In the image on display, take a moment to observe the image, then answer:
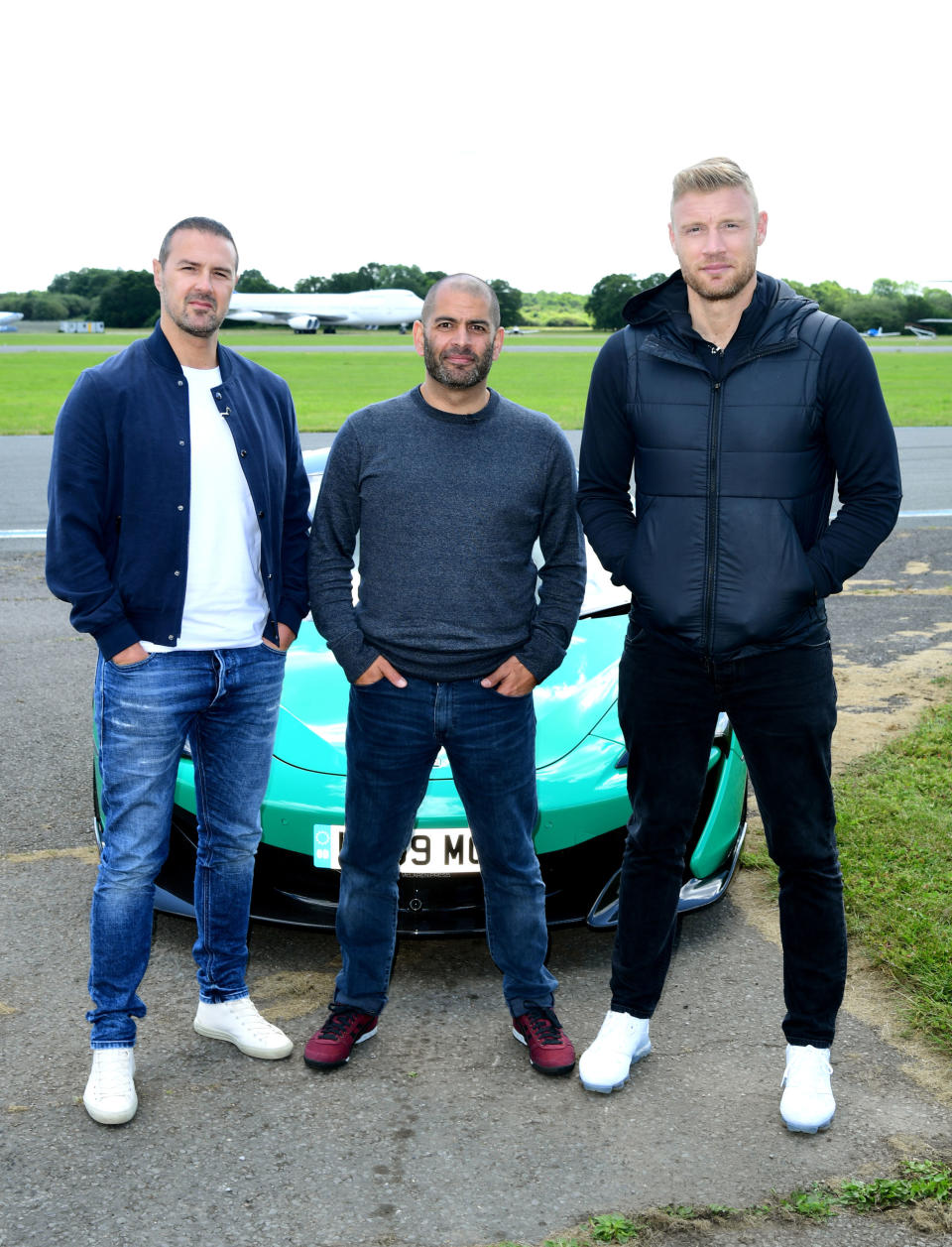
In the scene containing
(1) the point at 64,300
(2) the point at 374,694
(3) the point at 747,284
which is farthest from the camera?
(1) the point at 64,300

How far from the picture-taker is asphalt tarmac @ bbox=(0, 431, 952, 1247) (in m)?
2.36

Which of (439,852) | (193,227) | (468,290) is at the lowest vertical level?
(439,852)

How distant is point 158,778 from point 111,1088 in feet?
2.21

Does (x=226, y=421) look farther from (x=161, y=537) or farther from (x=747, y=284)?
(x=747, y=284)

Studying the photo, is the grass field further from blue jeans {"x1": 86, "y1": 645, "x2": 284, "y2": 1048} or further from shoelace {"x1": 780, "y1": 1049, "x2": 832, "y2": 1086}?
shoelace {"x1": 780, "y1": 1049, "x2": 832, "y2": 1086}

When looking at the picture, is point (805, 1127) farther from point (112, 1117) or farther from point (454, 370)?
point (454, 370)

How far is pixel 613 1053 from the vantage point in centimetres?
285

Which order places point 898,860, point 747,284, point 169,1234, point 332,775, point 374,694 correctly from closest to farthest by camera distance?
point 169,1234
point 747,284
point 374,694
point 332,775
point 898,860

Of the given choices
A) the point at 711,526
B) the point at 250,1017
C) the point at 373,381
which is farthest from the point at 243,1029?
the point at 373,381

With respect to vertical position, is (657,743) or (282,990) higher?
(657,743)

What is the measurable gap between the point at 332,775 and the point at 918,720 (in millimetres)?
3155

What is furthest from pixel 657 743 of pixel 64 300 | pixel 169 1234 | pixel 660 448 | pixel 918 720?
pixel 64 300

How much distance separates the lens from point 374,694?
2.87m

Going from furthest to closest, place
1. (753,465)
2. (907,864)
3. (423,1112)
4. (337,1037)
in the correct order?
(907,864)
(337,1037)
(423,1112)
(753,465)
